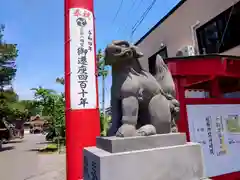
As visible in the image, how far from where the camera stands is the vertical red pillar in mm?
3244

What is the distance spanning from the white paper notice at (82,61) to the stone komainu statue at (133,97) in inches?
55.0

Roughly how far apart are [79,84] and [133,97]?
1.72 metres

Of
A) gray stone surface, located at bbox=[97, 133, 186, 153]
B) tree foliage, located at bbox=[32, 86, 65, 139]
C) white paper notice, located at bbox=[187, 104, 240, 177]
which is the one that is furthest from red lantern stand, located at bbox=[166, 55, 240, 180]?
tree foliage, located at bbox=[32, 86, 65, 139]

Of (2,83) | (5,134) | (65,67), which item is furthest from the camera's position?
(5,134)

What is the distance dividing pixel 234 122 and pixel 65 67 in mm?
3443

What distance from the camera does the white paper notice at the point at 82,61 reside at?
3.36 m

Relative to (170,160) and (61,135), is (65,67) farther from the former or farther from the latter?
(61,135)

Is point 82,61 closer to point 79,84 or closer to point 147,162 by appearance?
point 79,84

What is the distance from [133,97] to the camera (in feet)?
6.23

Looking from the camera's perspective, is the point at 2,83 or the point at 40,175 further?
the point at 2,83

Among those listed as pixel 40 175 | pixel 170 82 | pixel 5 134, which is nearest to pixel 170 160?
pixel 170 82

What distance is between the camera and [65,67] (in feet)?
11.3

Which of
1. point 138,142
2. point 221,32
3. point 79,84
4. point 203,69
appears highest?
point 221,32

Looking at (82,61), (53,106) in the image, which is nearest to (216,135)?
(82,61)
